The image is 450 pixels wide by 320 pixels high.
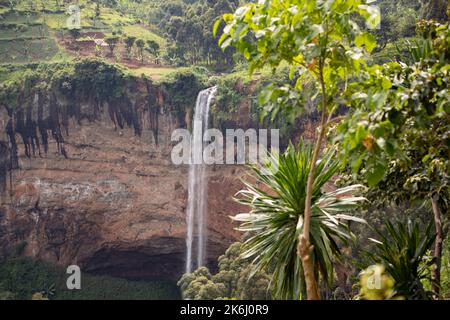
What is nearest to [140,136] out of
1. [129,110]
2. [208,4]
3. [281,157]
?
[129,110]

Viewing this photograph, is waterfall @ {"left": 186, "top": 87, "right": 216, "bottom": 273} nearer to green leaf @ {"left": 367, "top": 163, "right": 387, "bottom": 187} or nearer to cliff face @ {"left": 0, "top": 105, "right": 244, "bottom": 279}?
cliff face @ {"left": 0, "top": 105, "right": 244, "bottom": 279}

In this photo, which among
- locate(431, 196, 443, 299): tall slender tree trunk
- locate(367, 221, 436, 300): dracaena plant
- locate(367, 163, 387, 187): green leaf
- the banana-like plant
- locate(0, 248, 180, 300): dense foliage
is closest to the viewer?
locate(367, 163, 387, 187): green leaf

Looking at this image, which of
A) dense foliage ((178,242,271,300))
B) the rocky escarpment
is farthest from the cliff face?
dense foliage ((178,242,271,300))

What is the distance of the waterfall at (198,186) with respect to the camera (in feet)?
83.0

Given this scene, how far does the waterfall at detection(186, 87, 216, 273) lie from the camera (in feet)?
83.0

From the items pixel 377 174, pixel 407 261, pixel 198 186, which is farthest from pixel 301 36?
pixel 198 186

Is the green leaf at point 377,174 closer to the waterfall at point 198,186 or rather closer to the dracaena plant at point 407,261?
the dracaena plant at point 407,261

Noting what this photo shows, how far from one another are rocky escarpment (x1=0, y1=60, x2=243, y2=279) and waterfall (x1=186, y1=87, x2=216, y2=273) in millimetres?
338

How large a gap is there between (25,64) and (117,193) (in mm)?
8979

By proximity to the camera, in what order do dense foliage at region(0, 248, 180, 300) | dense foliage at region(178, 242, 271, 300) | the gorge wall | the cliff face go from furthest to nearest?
the cliff face
the gorge wall
dense foliage at region(0, 248, 180, 300)
dense foliage at region(178, 242, 271, 300)

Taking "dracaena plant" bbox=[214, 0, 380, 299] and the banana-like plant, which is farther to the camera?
the banana-like plant

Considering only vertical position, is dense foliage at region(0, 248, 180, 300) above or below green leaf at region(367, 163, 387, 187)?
below

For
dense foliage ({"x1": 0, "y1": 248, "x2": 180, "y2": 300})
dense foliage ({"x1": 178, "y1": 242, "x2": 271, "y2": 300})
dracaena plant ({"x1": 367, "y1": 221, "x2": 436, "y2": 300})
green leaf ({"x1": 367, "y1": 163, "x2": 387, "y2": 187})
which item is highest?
green leaf ({"x1": 367, "y1": 163, "x2": 387, "y2": 187})

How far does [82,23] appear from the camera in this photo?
33281 millimetres
